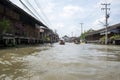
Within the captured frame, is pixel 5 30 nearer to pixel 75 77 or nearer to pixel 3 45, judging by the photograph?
pixel 3 45

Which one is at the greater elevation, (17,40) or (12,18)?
(12,18)

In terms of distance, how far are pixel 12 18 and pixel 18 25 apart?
1.99m

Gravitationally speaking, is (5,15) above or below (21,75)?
above

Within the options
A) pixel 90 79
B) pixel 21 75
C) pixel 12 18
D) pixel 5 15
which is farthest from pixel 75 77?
pixel 12 18

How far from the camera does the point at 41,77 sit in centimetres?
803

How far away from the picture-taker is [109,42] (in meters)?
66.2

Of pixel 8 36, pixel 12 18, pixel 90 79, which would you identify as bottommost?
pixel 90 79

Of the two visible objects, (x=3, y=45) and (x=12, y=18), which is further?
(x=12, y=18)

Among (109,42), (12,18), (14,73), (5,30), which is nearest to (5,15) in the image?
(12,18)

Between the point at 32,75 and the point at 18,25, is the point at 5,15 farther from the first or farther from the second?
the point at 32,75

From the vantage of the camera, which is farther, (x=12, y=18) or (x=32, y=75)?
(x=12, y=18)

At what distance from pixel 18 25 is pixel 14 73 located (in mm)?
28943

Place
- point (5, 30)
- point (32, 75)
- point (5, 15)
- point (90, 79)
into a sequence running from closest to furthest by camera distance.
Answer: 1. point (90, 79)
2. point (32, 75)
3. point (5, 30)
4. point (5, 15)

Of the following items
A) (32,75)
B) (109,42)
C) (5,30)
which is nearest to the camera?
(32,75)
